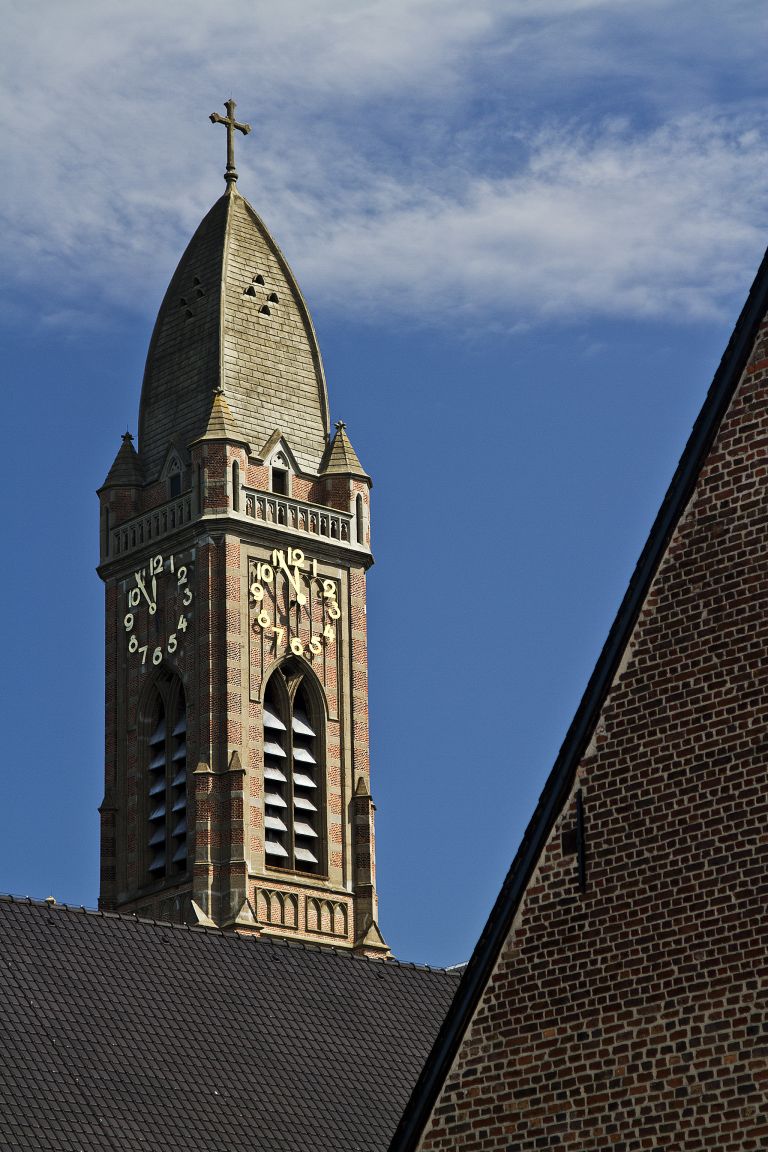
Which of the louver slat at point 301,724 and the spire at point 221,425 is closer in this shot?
the louver slat at point 301,724

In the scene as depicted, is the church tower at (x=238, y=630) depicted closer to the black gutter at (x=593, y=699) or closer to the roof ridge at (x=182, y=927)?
the roof ridge at (x=182, y=927)

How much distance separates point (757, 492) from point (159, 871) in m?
43.3

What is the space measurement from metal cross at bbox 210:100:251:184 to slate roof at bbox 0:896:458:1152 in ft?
121

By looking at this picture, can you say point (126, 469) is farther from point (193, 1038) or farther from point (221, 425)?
point (193, 1038)

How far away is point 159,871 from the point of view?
58.6 metres

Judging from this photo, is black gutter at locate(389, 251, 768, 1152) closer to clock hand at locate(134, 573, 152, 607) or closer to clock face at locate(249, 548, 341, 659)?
clock face at locate(249, 548, 341, 659)

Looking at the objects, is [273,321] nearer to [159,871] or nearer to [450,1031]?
[159,871]

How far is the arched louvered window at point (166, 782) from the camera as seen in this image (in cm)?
5834

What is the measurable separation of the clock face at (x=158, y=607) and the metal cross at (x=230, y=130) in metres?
12.1

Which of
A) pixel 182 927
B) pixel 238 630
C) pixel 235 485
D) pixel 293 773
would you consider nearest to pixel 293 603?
pixel 238 630

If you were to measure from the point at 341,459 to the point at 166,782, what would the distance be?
9536mm

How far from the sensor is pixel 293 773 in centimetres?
5894

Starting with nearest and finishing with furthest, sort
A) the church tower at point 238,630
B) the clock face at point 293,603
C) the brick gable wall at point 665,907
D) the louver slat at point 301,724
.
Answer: the brick gable wall at point 665,907 < the church tower at point 238,630 < the louver slat at point 301,724 < the clock face at point 293,603

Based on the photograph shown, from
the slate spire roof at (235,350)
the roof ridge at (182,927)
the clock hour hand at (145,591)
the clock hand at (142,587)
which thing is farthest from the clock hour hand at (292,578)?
the roof ridge at (182,927)
